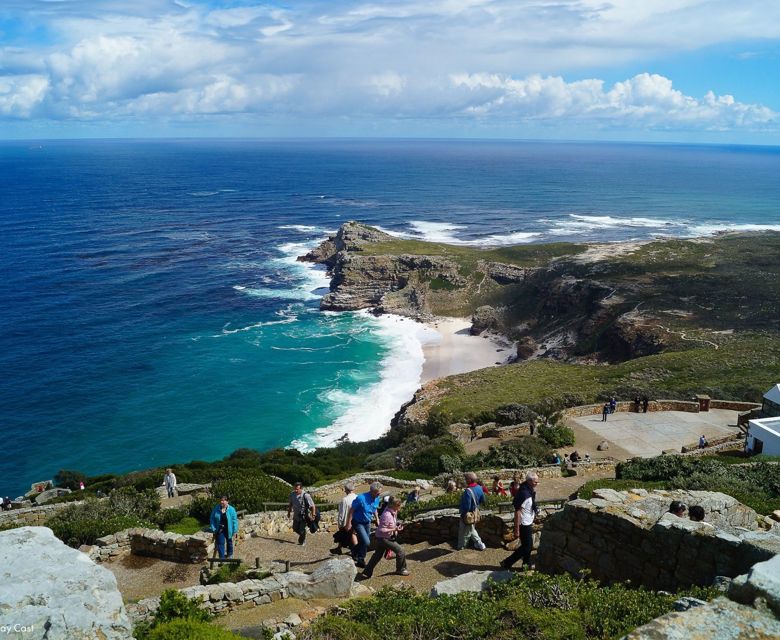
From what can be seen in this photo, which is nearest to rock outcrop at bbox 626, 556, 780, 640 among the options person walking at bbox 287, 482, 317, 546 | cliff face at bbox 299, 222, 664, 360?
person walking at bbox 287, 482, 317, 546

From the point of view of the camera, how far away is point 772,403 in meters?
23.8

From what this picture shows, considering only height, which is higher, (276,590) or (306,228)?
(306,228)

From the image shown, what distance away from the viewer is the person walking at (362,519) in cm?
1128

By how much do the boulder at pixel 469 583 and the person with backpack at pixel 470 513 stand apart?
6.21 ft

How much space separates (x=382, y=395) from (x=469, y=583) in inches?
1495

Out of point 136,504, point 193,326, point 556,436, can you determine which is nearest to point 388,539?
point 136,504

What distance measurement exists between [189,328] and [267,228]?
52881 millimetres

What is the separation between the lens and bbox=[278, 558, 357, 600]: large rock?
987 cm

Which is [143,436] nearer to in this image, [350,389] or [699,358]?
[350,389]

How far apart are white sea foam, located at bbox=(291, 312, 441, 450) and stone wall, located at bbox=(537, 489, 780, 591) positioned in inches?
1197

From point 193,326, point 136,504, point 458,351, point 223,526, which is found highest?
point 223,526

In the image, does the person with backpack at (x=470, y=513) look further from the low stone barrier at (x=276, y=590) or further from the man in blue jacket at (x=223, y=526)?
the man in blue jacket at (x=223, y=526)

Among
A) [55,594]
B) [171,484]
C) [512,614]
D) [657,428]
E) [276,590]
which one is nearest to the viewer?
[55,594]

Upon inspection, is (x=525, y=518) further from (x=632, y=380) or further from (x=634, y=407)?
(x=632, y=380)
